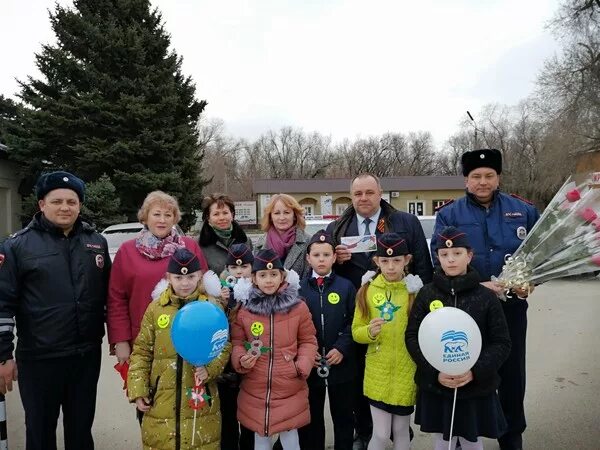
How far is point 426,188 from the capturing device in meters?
40.6

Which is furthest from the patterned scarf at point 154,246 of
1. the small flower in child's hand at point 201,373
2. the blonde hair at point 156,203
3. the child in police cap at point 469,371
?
the child in police cap at point 469,371

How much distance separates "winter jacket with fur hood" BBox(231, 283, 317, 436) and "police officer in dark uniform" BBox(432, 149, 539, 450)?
1223 millimetres

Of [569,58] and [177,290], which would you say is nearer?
[177,290]

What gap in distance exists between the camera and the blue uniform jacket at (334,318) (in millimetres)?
3277

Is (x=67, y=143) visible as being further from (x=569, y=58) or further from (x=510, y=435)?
(x=569, y=58)

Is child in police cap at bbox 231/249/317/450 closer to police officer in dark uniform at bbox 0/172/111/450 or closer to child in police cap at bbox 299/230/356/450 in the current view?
child in police cap at bbox 299/230/356/450

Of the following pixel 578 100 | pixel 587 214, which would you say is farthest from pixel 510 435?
pixel 578 100

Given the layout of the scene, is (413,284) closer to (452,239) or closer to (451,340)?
(452,239)

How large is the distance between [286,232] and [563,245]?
2031 millimetres

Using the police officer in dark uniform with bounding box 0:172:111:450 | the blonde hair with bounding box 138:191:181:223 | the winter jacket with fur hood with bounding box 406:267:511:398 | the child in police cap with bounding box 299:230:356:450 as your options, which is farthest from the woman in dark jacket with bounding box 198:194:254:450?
the winter jacket with fur hood with bounding box 406:267:511:398

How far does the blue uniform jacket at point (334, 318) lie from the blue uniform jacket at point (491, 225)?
29.4 inches

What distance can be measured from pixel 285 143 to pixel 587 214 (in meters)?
75.8

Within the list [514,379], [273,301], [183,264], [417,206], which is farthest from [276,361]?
[417,206]

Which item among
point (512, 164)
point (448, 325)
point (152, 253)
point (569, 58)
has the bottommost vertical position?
point (448, 325)
